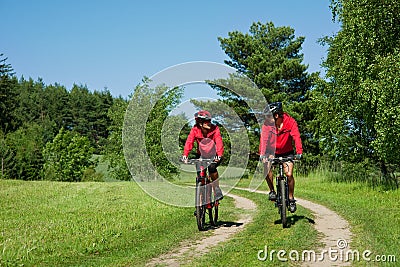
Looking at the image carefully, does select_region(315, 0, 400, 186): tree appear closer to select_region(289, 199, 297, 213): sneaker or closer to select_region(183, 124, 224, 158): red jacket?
select_region(289, 199, 297, 213): sneaker

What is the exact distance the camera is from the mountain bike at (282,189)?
972 centimetres

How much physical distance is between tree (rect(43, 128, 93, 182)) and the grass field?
205ft

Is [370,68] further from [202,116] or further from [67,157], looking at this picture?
[67,157]

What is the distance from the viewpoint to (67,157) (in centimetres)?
7869

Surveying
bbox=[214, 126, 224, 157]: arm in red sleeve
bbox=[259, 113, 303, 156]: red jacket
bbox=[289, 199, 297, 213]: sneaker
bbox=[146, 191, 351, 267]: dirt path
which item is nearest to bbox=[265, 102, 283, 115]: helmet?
bbox=[259, 113, 303, 156]: red jacket

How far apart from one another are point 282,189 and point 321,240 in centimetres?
157

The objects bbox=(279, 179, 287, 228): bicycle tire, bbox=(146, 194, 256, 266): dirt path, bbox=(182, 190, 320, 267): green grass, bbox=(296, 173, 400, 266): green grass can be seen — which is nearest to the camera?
bbox=(182, 190, 320, 267): green grass

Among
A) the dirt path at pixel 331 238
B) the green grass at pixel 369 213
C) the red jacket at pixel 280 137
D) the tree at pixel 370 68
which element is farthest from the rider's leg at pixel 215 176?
the tree at pixel 370 68

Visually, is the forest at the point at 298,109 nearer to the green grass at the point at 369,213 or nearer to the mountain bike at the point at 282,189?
the green grass at the point at 369,213

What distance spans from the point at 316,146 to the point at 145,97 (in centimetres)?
2697

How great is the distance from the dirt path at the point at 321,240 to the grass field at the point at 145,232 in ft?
0.66

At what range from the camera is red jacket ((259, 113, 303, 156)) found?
32.4 feet

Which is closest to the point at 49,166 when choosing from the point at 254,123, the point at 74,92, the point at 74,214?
the point at 74,92

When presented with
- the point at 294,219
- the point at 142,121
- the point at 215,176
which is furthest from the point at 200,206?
the point at 142,121
